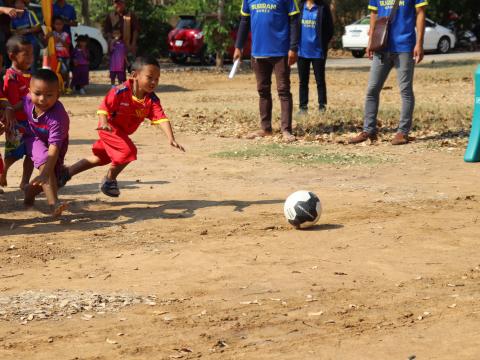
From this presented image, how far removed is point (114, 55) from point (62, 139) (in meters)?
11.0

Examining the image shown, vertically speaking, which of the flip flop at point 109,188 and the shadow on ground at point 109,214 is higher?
the flip flop at point 109,188

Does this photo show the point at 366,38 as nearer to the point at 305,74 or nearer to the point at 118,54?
the point at 118,54

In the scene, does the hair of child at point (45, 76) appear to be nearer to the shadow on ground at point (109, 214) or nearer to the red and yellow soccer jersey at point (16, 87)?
the red and yellow soccer jersey at point (16, 87)

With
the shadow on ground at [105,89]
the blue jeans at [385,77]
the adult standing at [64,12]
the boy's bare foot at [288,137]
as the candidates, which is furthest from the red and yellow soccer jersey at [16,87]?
the shadow on ground at [105,89]

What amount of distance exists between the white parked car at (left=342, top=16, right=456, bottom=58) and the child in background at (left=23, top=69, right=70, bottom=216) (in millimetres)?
25134

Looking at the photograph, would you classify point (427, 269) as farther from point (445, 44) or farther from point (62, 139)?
point (445, 44)

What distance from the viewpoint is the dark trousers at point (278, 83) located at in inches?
470

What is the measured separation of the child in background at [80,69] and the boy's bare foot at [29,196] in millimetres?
11452

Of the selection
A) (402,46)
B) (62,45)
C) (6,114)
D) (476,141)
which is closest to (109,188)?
(6,114)

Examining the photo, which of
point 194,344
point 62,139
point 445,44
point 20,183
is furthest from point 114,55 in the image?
point 445,44

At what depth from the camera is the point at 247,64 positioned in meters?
28.0

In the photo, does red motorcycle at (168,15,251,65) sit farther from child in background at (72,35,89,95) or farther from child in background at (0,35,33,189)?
child in background at (0,35,33,189)

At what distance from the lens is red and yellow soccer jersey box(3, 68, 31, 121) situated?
838cm

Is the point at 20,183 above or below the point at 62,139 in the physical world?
below
